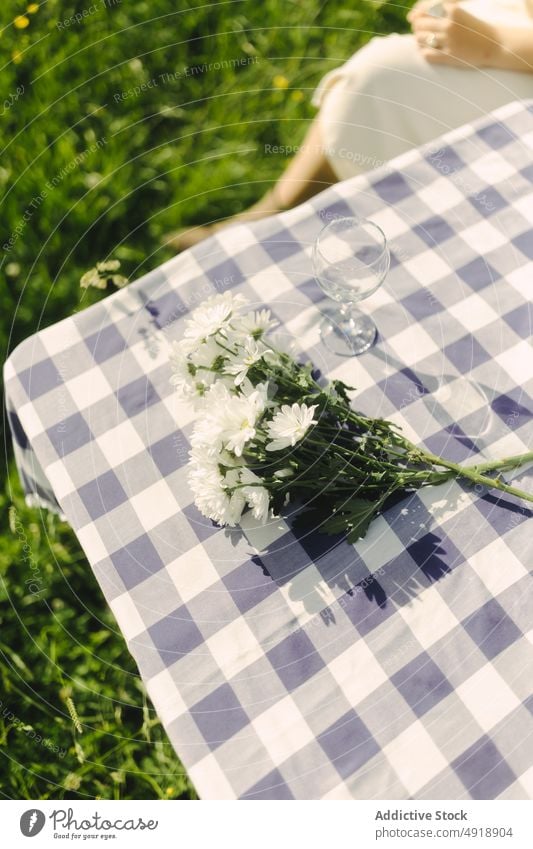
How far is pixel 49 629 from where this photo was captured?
1.72 meters

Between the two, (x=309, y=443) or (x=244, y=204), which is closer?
(x=309, y=443)

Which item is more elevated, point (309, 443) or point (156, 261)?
point (156, 261)

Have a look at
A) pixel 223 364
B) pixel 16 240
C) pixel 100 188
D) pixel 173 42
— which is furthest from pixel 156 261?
pixel 223 364

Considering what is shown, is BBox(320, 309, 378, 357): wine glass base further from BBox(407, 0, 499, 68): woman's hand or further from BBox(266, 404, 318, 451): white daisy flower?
BBox(407, 0, 499, 68): woman's hand

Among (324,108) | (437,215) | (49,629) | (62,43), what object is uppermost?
Result: (62,43)

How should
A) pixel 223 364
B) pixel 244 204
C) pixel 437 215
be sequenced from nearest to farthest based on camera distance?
pixel 223 364 < pixel 437 215 < pixel 244 204

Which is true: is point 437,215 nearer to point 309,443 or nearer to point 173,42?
point 309,443

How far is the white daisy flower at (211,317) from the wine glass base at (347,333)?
266 mm

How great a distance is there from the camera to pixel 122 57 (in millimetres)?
2494

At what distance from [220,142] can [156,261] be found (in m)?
0.54

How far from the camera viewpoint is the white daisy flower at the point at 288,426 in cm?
88

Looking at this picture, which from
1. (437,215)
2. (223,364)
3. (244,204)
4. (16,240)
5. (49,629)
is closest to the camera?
(223,364)

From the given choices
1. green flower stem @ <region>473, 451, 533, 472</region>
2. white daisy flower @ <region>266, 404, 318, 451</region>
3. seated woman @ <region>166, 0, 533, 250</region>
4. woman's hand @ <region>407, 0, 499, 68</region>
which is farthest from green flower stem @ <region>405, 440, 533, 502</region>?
woman's hand @ <region>407, 0, 499, 68</region>

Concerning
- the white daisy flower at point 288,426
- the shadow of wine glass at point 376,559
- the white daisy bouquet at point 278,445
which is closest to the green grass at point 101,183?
the shadow of wine glass at point 376,559
